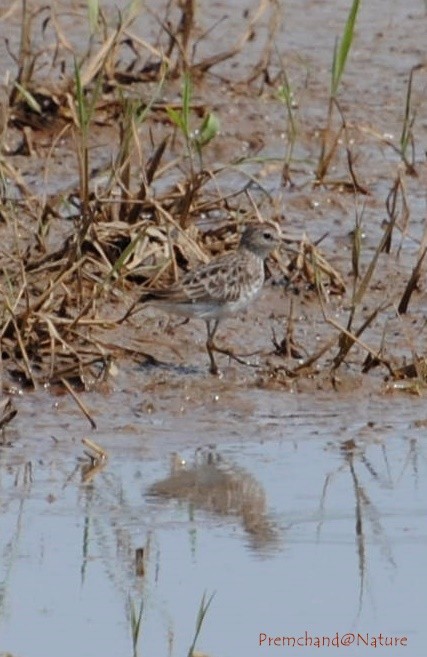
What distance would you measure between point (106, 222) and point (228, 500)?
211 cm

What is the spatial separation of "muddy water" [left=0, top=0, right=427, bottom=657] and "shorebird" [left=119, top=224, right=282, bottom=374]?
8.1 inches

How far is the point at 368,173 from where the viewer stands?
32.8ft

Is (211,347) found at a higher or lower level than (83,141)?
lower

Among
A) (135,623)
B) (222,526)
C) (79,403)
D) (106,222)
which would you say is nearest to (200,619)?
(135,623)

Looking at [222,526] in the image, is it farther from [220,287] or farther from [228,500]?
[220,287]

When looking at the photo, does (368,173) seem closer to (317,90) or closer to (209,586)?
(317,90)

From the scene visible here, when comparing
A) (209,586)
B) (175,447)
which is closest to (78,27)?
(175,447)

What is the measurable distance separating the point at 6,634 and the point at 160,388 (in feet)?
8.05

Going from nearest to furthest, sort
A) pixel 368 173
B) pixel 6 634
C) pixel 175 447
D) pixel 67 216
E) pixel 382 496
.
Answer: pixel 6 634 → pixel 382 496 → pixel 175 447 → pixel 67 216 → pixel 368 173

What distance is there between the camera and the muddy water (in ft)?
17.6

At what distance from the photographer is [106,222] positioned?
323 inches

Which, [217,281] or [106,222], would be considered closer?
[217,281]

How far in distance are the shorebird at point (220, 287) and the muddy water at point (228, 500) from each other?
0.21 m

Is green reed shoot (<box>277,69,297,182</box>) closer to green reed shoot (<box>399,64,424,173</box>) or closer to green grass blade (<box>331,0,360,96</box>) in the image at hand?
green grass blade (<box>331,0,360,96</box>)
